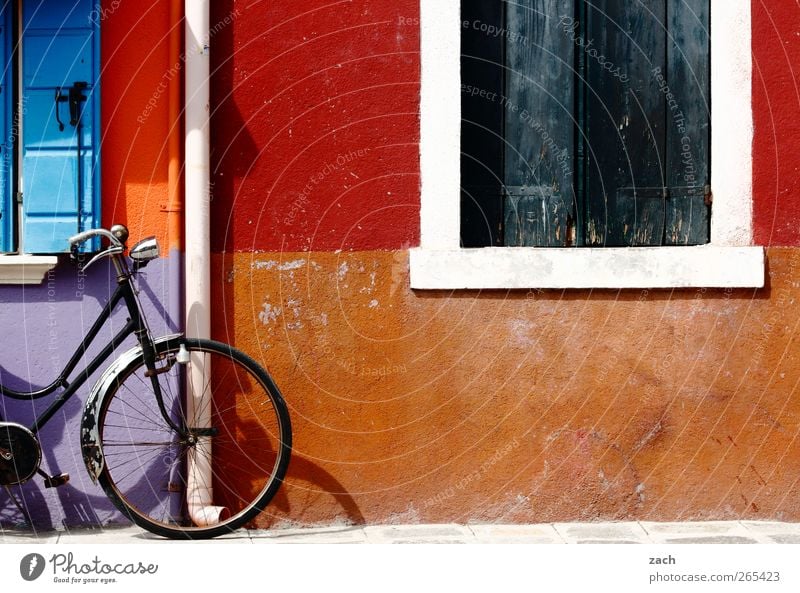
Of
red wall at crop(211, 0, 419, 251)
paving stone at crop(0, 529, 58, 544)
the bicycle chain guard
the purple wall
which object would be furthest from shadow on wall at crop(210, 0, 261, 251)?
paving stone at crop(0, 529, 58, 544)

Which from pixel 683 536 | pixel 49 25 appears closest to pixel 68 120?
pixel 49 25

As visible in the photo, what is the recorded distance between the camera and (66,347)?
5.46 m

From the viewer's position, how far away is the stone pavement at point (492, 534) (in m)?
5.32

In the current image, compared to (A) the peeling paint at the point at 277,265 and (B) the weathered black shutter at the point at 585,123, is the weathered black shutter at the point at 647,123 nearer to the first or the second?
(B) the weathered black shutter at the point at 585,123

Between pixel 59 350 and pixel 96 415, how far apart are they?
52cm

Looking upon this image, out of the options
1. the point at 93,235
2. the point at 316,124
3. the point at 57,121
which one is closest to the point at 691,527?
the point at 316,124

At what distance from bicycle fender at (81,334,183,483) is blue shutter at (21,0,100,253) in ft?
2.25

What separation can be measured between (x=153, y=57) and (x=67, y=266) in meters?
1.07

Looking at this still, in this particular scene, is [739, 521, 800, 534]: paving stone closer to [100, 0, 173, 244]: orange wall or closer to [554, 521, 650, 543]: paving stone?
[554, 521, 650, 543]: paving stone

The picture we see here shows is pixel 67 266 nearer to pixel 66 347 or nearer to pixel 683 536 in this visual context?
pixel 66 347

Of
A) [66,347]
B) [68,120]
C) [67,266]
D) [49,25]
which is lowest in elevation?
[66,347]

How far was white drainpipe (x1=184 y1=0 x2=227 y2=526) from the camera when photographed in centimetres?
548

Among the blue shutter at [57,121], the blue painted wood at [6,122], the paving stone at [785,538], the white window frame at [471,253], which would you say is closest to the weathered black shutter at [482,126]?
the white window frame at [471,253]

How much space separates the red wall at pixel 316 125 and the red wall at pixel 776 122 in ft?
5.50
